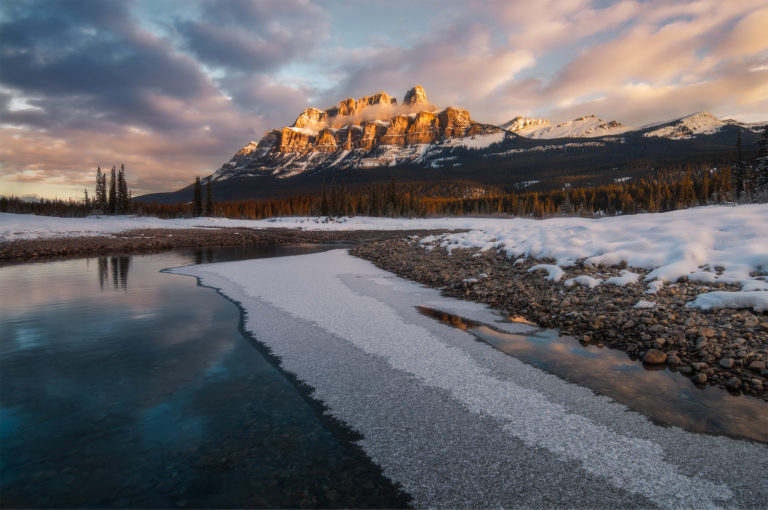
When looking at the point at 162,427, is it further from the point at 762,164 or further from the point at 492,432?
the point at 762,164

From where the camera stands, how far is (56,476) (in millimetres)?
3725

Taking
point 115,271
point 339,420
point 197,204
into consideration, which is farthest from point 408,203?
point 339,420

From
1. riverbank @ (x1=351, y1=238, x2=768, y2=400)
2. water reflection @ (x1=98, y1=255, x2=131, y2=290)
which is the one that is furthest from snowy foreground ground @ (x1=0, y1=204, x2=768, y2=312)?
water reflection @ (x1=98, y1=255, x2=131, y2=290)

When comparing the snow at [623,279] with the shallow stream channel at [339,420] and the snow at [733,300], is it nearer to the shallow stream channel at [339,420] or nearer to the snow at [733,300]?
the snow at [733,300]

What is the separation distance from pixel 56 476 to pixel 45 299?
11.7 meters

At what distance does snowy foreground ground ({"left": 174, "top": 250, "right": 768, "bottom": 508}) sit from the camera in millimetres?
3428

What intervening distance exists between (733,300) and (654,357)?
9.80ft

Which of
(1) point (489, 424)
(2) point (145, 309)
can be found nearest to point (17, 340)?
(2) point (145, 309)

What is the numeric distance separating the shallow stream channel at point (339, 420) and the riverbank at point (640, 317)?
58cm

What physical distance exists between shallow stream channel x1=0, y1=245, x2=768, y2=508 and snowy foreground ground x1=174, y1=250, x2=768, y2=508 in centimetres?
2

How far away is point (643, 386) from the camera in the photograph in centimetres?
555

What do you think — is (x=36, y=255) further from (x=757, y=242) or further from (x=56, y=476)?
(x=757, y=242)

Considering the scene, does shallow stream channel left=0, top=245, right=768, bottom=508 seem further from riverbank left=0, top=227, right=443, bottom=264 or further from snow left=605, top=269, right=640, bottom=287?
riverbank left=0, top=227, right=443, bottom=264

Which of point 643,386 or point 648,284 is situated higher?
point 648,284
